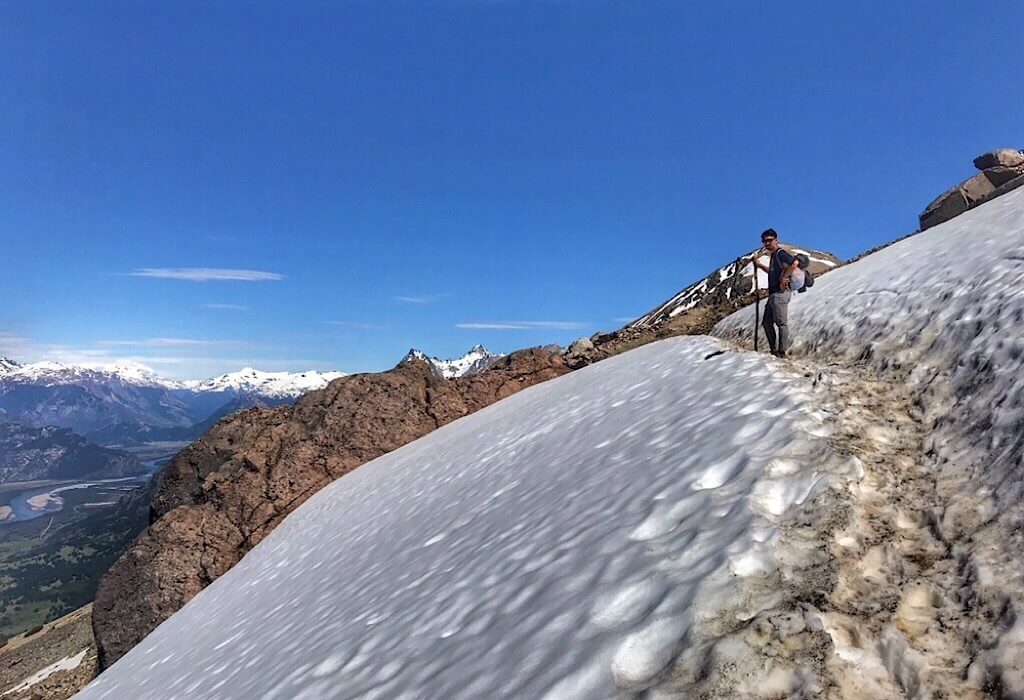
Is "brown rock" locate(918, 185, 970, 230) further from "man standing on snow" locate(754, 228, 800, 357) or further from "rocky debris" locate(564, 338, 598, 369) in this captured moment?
"man standing on snow" locate(754, 228, 800, 357)

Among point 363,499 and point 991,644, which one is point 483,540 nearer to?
point 991,644

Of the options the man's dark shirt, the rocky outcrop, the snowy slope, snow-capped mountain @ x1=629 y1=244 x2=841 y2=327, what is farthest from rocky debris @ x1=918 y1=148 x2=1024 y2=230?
the snowy slope

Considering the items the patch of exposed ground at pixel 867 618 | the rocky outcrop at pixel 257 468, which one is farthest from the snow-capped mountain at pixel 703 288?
the patch of exposed ground at pixel 867 618

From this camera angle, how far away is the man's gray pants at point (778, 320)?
39.0 feet

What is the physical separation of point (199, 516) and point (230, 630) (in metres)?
13.1

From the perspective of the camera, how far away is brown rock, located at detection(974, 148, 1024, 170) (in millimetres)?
61375

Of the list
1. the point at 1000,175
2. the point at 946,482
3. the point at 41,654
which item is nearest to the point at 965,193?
the point at 1000,175

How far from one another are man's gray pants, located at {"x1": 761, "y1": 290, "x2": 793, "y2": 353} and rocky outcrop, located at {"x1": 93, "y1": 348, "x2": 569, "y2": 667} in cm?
1741

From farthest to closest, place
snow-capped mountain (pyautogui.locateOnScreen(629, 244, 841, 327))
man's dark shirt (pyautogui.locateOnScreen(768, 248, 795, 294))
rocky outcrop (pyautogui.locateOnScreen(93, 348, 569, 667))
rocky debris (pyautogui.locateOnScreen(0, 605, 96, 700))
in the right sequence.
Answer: snow-capped mountain (pyautogui.locateOnScreen(629, 244, 841, 327))
rocky debris (pyautogui.locateOnScreen(0, 605, 96, 700))
rocky outcrop (pyautogui.locateOnScreen(93, 348, 569, 667))
man's dark shirt (pyautogui.locateOnScreen(768, 248, 795, 294))

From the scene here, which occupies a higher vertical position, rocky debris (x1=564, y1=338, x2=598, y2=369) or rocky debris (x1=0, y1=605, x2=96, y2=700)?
rocky debris (x1=564, y1=338, x2=598, y2=369)

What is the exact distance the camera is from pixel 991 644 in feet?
9.64

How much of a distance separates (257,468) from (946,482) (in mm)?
23915

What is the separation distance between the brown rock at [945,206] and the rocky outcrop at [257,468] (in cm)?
4430

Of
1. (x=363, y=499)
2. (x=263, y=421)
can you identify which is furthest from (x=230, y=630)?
(x=263, y=421)
